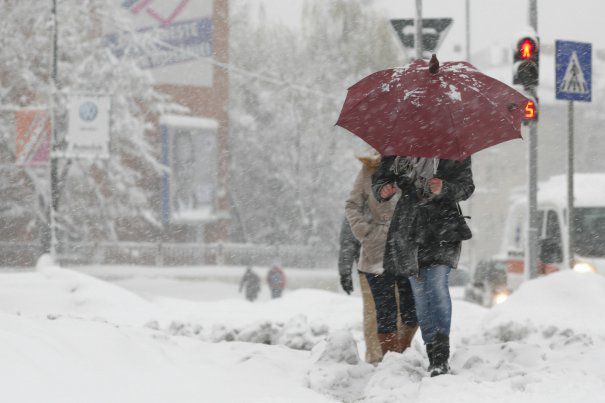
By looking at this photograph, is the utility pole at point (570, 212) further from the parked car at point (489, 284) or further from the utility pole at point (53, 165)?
the utility pole at point (53, 165)

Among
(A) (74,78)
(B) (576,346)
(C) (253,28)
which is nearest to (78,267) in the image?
(A) (74,78)

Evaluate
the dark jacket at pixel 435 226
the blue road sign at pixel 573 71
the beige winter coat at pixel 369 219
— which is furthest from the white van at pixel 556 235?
the dark jacket at pixel 435 226

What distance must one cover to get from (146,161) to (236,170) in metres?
10.5

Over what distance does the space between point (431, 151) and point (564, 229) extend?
7.88 meters

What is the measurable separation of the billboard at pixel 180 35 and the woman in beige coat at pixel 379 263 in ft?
128

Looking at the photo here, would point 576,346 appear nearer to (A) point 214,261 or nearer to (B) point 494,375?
(B) point 494,375

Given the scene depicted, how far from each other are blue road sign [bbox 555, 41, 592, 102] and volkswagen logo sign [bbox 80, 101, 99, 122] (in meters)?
14.0

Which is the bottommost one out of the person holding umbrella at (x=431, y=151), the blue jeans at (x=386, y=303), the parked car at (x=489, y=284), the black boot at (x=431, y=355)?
the parked car at (x=489, y=284)

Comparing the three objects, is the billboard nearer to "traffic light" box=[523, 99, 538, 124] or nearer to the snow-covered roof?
the snow-covered roof

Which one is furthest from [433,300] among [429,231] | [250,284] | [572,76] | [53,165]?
[250,284]

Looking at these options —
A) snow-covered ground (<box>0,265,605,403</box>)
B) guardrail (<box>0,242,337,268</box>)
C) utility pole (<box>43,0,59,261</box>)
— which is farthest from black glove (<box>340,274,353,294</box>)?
guardrail (<box>0,242,337,268</box>)

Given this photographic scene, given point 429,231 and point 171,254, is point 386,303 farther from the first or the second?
point 171,254

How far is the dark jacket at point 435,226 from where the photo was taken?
5.67 metres

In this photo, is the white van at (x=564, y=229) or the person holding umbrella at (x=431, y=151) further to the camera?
the white van at (x=564, y=229)
